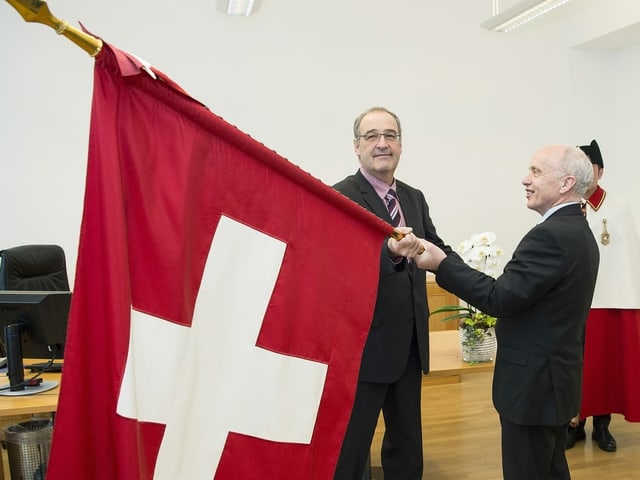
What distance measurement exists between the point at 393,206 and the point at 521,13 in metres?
3.19

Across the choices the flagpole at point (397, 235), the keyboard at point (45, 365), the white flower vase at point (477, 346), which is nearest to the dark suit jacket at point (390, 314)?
the flagpole at point (397, 235)

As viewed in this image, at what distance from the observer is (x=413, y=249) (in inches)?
68.3

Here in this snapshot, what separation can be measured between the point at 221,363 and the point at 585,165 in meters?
1.37

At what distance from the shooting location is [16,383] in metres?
2.22

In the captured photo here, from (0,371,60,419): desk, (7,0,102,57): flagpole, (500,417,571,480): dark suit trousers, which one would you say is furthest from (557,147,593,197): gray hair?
(0,371,60,419): desk

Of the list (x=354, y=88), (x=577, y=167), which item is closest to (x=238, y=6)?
(x=354, y=88)

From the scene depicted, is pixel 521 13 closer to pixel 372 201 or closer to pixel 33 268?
pixel 372 201

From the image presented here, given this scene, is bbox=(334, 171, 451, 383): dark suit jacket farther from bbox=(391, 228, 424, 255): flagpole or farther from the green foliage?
the green foliage

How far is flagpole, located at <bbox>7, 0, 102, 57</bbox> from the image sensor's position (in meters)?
0.88

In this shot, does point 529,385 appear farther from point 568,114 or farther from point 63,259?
point 568,114

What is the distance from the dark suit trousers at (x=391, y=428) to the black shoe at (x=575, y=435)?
1.60m

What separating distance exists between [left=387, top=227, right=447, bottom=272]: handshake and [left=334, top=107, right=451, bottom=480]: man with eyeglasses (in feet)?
0.34

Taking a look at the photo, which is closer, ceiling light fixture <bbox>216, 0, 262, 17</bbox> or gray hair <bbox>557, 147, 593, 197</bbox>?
gray hair <bbox>557, 147, 593, 197</bbox>

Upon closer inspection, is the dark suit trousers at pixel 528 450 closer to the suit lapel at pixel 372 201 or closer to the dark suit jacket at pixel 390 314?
the dark suit jacket at pixel 390 314
